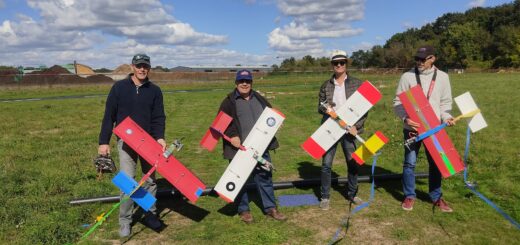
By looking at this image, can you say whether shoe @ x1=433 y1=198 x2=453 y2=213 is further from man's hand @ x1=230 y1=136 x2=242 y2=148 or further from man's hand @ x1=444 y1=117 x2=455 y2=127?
man's hand @ x1=230 y1=136 x2=242 y2=148

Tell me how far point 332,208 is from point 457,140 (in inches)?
255

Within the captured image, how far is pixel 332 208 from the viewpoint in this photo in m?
6.17

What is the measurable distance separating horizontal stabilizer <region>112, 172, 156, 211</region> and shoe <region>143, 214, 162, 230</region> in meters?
0.71

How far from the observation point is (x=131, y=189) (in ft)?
15.5

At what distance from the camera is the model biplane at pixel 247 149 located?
526cm

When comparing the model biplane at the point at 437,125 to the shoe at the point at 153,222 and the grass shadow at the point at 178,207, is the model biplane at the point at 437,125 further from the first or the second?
the shoe at the point at 153,222

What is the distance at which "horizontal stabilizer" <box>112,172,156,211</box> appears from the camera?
4684mm

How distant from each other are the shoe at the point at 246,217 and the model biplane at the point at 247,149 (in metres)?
0.62

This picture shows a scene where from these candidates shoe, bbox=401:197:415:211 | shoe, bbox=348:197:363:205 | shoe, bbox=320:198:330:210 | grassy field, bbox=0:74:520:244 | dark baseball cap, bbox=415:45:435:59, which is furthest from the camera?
shoe, bbox=348:197:363:205

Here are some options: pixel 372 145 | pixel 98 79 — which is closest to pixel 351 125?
pixel 372 145

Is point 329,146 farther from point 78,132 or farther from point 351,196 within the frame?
point 78,132

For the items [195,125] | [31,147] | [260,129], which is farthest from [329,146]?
[195,125]

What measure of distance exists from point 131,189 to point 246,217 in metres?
1.81

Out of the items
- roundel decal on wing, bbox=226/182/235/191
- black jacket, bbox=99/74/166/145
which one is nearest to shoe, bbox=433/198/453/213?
roundel decal on wing, bbox=226/182/235/191
